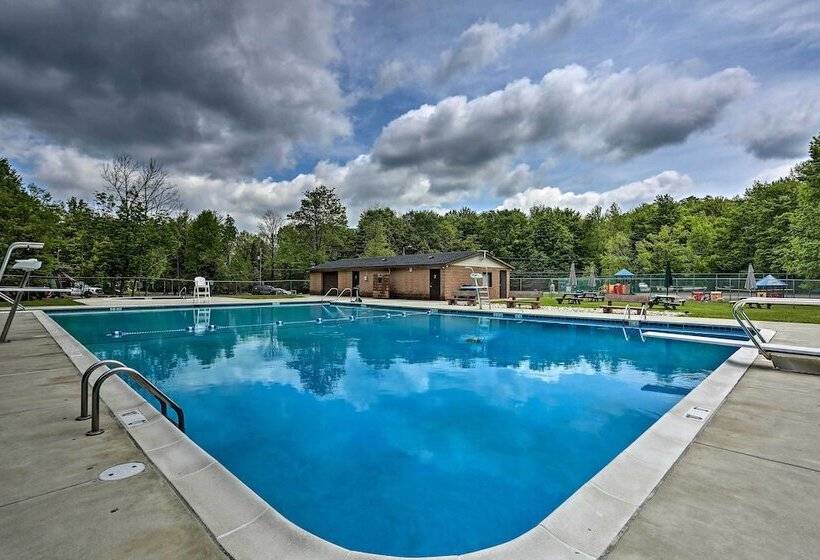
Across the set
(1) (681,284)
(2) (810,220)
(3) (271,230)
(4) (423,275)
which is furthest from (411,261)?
(1) (681,284)

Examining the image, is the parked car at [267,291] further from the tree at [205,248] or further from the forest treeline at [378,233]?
the tree at [205,248]

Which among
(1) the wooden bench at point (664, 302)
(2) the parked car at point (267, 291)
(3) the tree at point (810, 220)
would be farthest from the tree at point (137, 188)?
(3) the tree at point (810, 220)

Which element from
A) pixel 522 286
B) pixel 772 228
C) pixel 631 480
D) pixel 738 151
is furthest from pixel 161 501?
pixel 772 228

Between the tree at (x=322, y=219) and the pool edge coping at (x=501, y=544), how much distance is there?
125ft

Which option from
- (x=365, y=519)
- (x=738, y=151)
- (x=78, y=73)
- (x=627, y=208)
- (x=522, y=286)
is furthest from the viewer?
(x=627, y=208)

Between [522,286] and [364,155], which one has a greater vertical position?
[364,155]

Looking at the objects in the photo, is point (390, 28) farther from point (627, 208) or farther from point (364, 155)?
point (627, 208)

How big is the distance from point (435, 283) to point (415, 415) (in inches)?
688

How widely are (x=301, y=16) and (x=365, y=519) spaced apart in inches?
471

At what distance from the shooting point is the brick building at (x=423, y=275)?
22031 mm

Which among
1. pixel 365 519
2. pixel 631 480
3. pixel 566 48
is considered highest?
pixel 566 48

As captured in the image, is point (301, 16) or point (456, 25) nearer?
point (301, 16)

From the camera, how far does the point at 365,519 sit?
285 cm

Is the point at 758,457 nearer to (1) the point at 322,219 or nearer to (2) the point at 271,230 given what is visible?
(2) the point at 271,230
